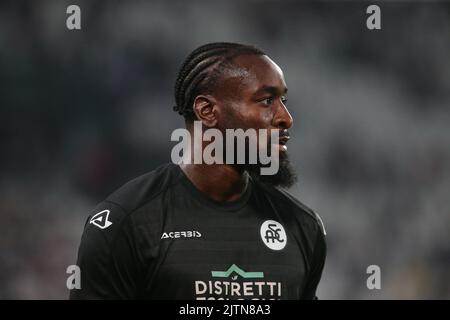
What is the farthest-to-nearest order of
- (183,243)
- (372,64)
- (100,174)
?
(372,64) < (100,174) < (183,243)

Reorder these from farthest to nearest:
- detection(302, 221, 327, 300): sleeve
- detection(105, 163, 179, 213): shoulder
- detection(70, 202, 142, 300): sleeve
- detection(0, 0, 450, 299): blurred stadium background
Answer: detection(0, 0, 450, 299): blurred stadium background, detection(302, 221, 327, 300): sleeve, detection(105, 163, 179, 213): shoulder, detection(70, 202, 142, 300): sleeve

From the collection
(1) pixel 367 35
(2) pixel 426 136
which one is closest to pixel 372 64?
(1) pixel 367 35

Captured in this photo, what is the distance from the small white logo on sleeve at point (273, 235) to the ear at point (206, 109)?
0.45m

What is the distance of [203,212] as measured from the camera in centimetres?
261

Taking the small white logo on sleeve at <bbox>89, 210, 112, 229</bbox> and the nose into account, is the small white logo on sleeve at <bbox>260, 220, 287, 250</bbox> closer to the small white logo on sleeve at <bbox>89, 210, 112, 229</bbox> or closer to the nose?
the nose

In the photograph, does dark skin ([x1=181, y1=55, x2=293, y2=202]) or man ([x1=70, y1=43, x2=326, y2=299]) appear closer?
man ([x1=70, y1=43, x2=326, y2=299])

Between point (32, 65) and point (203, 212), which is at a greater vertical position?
point (32, 65)

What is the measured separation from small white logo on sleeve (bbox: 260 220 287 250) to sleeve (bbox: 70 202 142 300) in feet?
1.69

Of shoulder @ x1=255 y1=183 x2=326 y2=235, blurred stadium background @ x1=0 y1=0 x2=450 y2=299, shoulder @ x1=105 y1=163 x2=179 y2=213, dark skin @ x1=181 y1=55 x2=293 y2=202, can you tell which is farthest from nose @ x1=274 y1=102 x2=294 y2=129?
blurred stadium background @ x1=0 y1=0 x2=450 y2=299

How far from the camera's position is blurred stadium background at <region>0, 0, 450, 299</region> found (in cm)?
571

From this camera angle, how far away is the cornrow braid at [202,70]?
2.65 meters

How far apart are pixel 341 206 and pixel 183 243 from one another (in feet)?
12.1

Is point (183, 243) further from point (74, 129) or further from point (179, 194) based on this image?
point (74, 129)

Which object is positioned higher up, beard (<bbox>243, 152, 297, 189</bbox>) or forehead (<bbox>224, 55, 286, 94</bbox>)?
forehead (<bbox>224, 55, 286, 94</bbox>)
